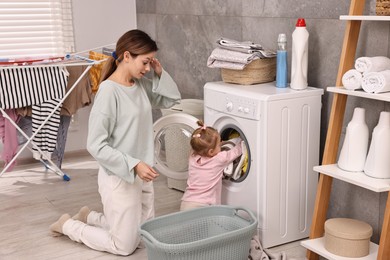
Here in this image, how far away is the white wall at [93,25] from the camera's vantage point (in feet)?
15.6

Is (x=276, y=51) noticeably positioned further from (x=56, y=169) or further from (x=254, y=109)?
(x=56, y=169)

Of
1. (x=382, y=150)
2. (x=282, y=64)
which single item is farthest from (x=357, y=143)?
(x=282, y=64)

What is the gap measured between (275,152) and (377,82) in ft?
2.14

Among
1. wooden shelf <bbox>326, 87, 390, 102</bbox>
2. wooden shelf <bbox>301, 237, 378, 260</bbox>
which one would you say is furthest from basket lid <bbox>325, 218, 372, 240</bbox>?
wooden shelf <bbox>326, 87, 390, 102</bbox>

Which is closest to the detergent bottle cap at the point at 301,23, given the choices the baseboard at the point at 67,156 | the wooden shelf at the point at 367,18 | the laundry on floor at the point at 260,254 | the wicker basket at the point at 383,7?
the wooden shelf at the point at 367,18

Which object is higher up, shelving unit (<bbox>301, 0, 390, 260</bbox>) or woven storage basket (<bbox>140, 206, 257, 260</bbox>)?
shelving unit (<bbox>301, 0, 390, 260</bbox>)

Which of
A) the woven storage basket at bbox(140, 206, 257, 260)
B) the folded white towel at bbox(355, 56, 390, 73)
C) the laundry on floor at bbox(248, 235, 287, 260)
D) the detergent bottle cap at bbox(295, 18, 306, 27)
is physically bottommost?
the laundry on floor at bbox(248, 235, 287, 260)

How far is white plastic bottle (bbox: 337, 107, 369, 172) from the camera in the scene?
2.66 metres

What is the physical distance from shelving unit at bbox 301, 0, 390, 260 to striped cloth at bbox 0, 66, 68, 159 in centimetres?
206

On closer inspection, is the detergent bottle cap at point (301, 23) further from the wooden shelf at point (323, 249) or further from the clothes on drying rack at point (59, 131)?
the clothes on drying rack at point (59, 131)

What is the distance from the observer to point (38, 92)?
3.93m

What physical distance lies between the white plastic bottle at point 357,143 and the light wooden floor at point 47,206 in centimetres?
59

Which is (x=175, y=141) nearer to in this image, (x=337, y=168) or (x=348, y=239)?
(x=337, y=168)

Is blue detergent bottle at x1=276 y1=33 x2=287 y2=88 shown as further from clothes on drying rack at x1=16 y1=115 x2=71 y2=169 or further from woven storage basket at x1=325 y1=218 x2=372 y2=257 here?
clothes on drying rack at x1=16 y1=115 x2=71 y2=169
